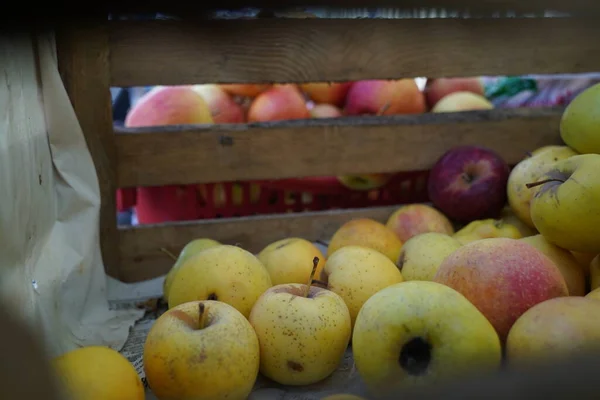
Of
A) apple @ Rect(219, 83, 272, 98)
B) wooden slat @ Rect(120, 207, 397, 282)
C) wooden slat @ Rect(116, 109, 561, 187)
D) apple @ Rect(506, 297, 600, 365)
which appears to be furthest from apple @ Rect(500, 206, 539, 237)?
apple @ Rect(219, 83, 272, 98)

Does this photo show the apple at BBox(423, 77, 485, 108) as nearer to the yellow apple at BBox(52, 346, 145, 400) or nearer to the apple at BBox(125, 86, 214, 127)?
the apple at BBox(125, 86, 214, 127)

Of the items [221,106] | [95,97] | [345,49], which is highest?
[345,49]

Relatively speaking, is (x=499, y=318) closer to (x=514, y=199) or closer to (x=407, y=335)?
(x=407, y=335)

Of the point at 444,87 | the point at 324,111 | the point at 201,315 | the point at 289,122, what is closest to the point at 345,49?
the point at 289,122

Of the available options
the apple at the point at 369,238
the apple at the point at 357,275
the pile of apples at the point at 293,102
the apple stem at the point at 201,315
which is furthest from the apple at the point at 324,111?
the apple stem at the point at 201,315

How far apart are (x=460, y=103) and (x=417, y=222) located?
75 centimetres

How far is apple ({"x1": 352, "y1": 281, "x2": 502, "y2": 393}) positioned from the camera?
2.82 ft

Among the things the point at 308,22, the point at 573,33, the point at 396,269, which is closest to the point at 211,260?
the point at 396,269

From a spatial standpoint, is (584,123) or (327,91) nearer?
(584,123)

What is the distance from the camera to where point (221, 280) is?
1.23m

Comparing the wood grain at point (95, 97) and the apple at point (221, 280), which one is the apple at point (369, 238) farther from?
the wood grain at point (95, 97)

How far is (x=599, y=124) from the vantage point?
1416 millimetres

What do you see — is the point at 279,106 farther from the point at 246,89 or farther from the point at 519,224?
the point at 519,224

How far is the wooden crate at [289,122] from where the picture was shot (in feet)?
5.29
